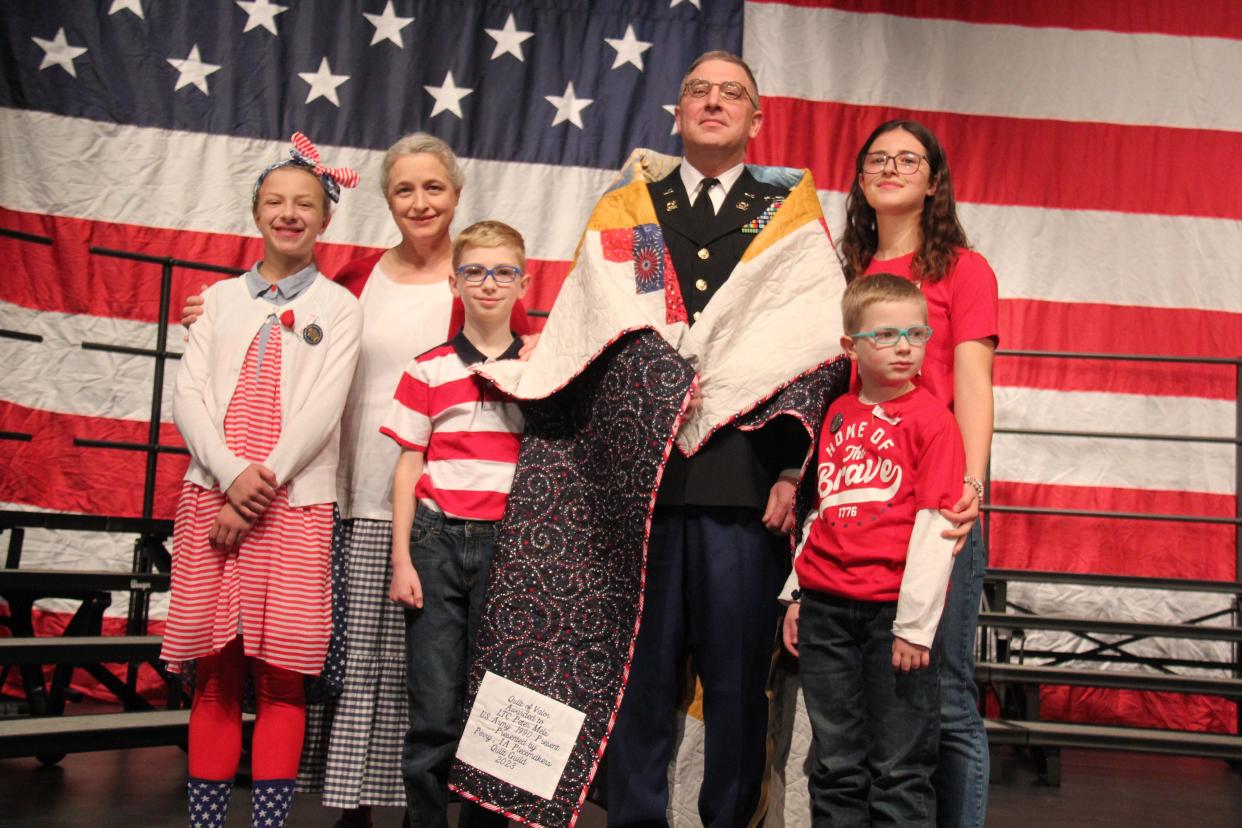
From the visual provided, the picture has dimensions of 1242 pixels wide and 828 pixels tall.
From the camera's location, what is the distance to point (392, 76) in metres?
4.54

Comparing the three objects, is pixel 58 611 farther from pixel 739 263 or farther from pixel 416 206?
pixel 739 263

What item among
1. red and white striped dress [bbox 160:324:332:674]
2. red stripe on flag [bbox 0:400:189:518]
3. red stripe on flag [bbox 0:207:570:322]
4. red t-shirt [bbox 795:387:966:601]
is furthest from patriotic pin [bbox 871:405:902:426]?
red stripe on flag [bbox 0:400:189:518]

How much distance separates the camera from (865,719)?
6.41 feet

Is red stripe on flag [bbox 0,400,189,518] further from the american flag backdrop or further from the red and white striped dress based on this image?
the red and white striped dress

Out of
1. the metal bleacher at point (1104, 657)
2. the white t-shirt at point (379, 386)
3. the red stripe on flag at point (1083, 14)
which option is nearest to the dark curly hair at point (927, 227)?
the white t-shirt at point (379, 386)

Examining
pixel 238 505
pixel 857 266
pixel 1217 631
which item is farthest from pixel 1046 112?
pixel 238 505

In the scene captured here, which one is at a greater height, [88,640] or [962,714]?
[962,714]

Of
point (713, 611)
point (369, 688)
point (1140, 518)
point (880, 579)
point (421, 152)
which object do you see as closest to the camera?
point (880, 579)

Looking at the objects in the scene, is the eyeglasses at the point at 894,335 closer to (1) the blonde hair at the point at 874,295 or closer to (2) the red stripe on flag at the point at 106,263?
(1) the blonde hair at the point at 874,295

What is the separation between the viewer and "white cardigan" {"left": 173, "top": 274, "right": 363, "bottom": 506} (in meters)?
2.30

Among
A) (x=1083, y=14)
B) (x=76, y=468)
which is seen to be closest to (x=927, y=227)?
(x=1083, y=14)

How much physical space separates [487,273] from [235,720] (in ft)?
3.32

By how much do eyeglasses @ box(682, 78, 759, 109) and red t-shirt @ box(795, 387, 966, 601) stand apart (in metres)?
0.63

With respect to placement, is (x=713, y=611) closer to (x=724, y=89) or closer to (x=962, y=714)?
(x=962, y=714)
